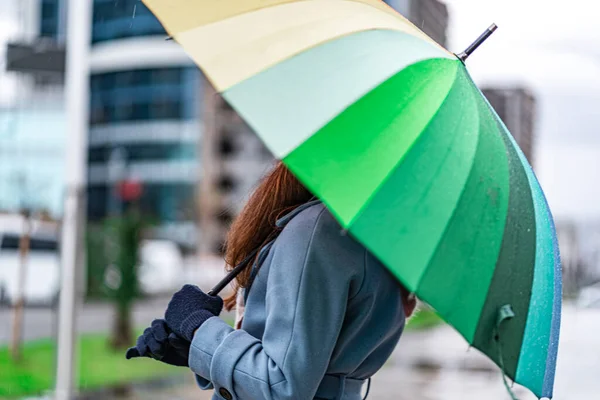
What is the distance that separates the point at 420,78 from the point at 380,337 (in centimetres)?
56

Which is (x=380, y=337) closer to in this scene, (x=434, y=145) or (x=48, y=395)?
(x=434, y=145)

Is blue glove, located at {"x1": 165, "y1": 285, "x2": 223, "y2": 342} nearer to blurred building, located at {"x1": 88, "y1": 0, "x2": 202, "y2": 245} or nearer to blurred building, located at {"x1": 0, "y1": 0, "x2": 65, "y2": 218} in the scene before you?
blurred building, located at {"x1": 0, "y1": 0, "x2": 65, "y2": 218}


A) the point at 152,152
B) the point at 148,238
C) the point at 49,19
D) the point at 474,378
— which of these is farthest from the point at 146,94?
the point at 474,378

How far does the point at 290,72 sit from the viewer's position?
5.74 feet

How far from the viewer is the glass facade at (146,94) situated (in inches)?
1793

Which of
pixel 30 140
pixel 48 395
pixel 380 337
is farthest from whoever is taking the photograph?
pixel 30 140

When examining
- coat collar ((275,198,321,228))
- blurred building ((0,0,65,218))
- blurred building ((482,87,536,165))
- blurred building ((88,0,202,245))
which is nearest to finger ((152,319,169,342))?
coat collar ((275,198,321,228))

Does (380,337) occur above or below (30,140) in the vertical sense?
above

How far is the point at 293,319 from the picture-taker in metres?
1.78

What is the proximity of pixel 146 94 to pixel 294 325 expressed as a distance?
45.7 meters

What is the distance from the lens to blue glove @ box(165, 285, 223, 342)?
1.91m

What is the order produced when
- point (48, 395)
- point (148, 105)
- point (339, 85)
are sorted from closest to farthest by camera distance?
1. point (339, 85)
2. point (48, 395)
3. point (148, 105)

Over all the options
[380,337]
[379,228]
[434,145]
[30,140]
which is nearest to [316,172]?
[379,228]

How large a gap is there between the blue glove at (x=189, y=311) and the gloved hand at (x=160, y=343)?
0.05 ft
